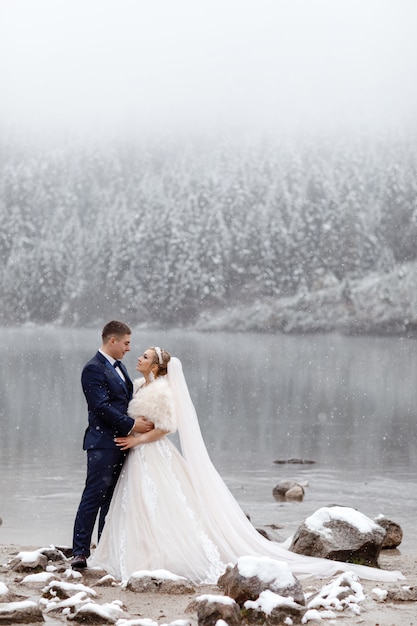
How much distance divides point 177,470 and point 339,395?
4248 centimetres

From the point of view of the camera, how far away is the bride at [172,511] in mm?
8547

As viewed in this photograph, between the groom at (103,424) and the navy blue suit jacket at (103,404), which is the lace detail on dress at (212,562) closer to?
the groom at (103,424)

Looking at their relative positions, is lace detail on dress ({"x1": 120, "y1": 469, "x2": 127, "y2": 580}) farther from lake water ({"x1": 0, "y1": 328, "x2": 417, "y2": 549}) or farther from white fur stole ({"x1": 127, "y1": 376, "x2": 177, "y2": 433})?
lake water ({"x1": 0, "y1": 328, "x2": 417, "y2": 549})

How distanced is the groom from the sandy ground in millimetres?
690

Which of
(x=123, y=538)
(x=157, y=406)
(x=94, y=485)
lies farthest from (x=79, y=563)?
(x=157, y=406)

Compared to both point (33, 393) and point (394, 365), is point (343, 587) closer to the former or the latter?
point (33, 393)

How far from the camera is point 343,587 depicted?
758 centimetres

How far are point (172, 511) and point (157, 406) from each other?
3.29 ft

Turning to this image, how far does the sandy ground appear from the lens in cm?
686

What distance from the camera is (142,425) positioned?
899cm

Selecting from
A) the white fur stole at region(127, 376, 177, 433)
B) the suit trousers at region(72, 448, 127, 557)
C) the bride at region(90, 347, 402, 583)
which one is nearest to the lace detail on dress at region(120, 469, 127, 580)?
the bride at region(90, 347, 402, 583)

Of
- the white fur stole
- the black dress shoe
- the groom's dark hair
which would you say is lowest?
the black dress shoe

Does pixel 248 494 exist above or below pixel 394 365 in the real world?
above

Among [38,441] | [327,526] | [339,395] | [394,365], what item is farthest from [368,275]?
[327,526]
